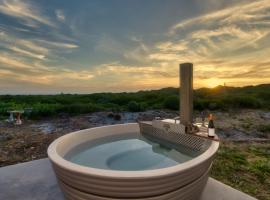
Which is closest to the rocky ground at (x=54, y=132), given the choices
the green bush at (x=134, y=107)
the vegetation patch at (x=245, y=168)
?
the vegetation patch at (x=245, y=168)

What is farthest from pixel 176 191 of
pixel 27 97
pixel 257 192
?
pixel 27 97

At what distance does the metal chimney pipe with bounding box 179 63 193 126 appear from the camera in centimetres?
248

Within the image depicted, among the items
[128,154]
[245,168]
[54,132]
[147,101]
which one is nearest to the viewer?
[128,154]

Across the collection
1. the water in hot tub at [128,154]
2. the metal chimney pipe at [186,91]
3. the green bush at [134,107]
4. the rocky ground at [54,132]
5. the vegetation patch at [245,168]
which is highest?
the metal chimney pipe at [186,91]

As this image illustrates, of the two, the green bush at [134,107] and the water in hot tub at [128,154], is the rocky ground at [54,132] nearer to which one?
the green bush at [134,107]

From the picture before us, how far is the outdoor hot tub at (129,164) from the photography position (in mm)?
1265

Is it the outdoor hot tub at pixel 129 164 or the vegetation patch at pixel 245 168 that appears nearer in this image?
the outdoor hot tub at pixel 129 164

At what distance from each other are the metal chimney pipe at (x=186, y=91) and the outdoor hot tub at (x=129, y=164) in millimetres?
250

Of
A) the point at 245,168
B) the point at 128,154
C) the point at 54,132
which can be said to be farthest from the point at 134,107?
the point at 128,154

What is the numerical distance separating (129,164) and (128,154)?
34 cm

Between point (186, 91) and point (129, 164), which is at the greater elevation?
point (186, 91)

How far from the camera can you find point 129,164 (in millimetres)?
1979

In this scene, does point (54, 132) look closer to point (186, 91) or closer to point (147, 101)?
point (186, 91)

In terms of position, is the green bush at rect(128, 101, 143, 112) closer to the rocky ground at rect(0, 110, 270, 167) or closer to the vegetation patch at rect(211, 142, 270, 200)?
the rocky ground at rect(0, 110, 270, 167)
